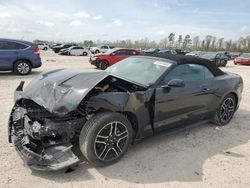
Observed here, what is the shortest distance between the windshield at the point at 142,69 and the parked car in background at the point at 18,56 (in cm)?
764

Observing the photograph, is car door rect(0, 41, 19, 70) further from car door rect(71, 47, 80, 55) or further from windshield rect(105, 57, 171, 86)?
car door rect(71, 47, 80, 55)

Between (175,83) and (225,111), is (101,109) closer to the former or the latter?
(175,83)

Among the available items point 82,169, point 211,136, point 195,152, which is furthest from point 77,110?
point 211,136

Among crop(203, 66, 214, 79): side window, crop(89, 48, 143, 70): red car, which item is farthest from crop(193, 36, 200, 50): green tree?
crop(203, 66, 214, 79): side window

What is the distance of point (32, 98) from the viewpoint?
12.2 ft

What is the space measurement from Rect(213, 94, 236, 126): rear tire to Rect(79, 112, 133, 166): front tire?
96.7 inches

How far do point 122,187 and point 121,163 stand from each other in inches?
23.1

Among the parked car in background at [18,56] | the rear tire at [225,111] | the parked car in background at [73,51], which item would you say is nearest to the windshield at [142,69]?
the rear tire at [225,111]

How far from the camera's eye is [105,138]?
11.8 feet

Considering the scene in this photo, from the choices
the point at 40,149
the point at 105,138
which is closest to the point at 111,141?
the point at 105,138

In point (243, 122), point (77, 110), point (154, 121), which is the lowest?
point (243, 122)

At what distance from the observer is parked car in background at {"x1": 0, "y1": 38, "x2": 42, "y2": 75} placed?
11.1 m

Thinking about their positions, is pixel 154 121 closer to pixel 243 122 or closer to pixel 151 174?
pixel 151 174

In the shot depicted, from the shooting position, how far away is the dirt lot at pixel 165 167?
3285 mm
